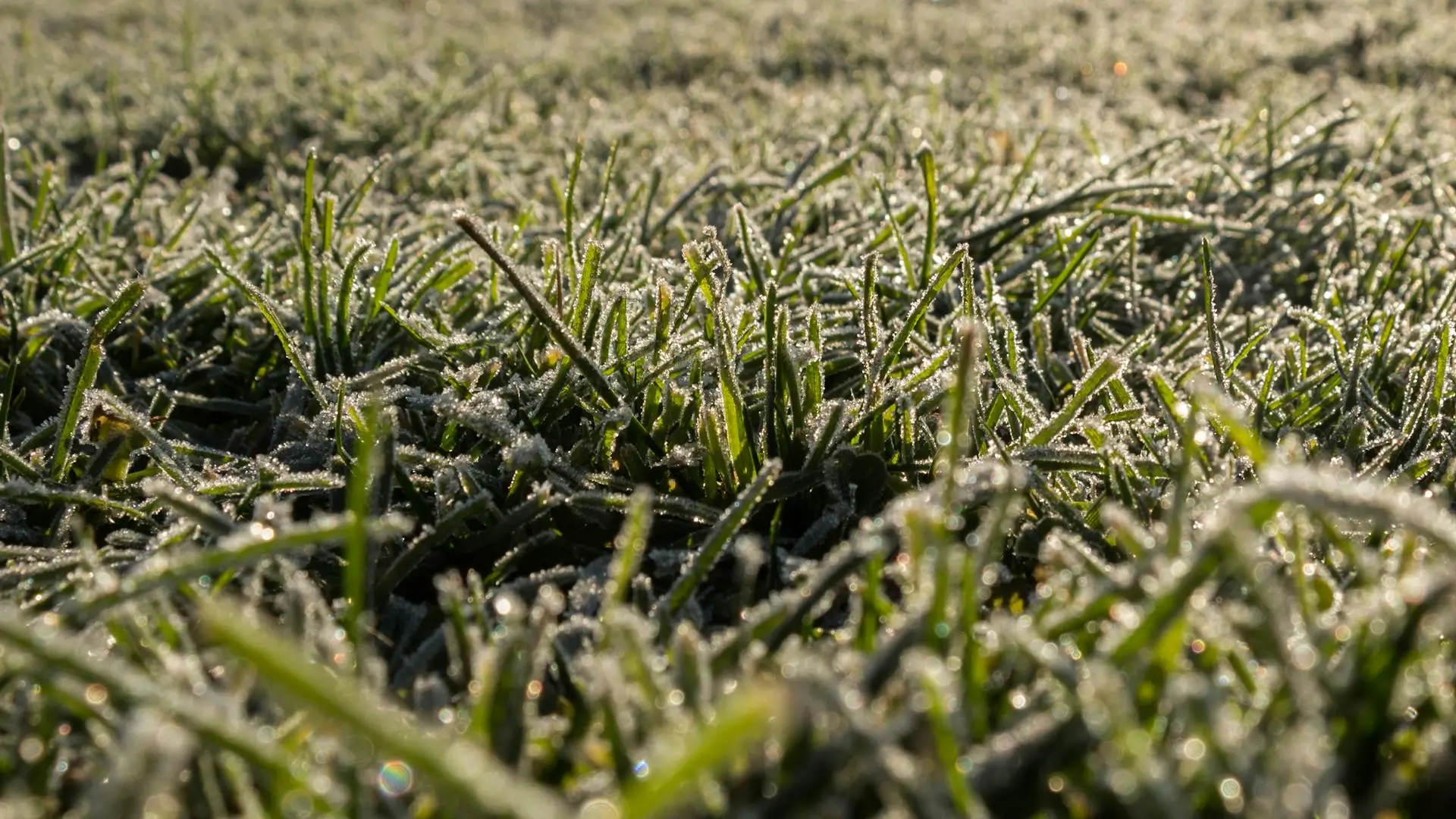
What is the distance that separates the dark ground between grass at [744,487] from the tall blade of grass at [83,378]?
11 mm

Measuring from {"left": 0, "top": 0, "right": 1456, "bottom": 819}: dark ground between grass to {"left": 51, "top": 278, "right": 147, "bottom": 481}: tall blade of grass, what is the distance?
0.03 ft

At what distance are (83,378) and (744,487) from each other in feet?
2.40

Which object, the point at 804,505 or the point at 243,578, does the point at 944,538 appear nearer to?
the point at 804,505

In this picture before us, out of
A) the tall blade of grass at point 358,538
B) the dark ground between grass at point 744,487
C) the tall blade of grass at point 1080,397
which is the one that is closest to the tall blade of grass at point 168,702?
the dark ground between grass at point 744,487

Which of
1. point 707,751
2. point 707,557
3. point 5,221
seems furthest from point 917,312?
point 5,221

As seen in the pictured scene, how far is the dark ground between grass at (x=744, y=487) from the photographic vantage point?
2.26 ft

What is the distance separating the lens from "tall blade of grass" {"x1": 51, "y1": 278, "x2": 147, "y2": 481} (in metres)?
1.24

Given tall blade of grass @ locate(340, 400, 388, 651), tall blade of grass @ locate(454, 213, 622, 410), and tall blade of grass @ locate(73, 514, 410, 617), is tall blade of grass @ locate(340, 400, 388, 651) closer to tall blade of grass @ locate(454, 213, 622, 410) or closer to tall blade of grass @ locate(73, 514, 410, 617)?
tall blade of grass @ locate(73, 514, 410, 617)

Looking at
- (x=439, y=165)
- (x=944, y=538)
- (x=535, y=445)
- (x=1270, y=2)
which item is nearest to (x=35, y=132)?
(x=439, y=165)

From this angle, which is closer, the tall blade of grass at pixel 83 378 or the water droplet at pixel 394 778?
the water droplet at pixel 394 778

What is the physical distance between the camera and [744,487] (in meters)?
1.21

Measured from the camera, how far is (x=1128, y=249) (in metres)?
1.80

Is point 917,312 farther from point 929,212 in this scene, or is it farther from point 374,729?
point 374,729

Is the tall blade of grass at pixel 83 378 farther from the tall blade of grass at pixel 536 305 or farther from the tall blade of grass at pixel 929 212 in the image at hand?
the tall blade of grass at pixel 929 212
